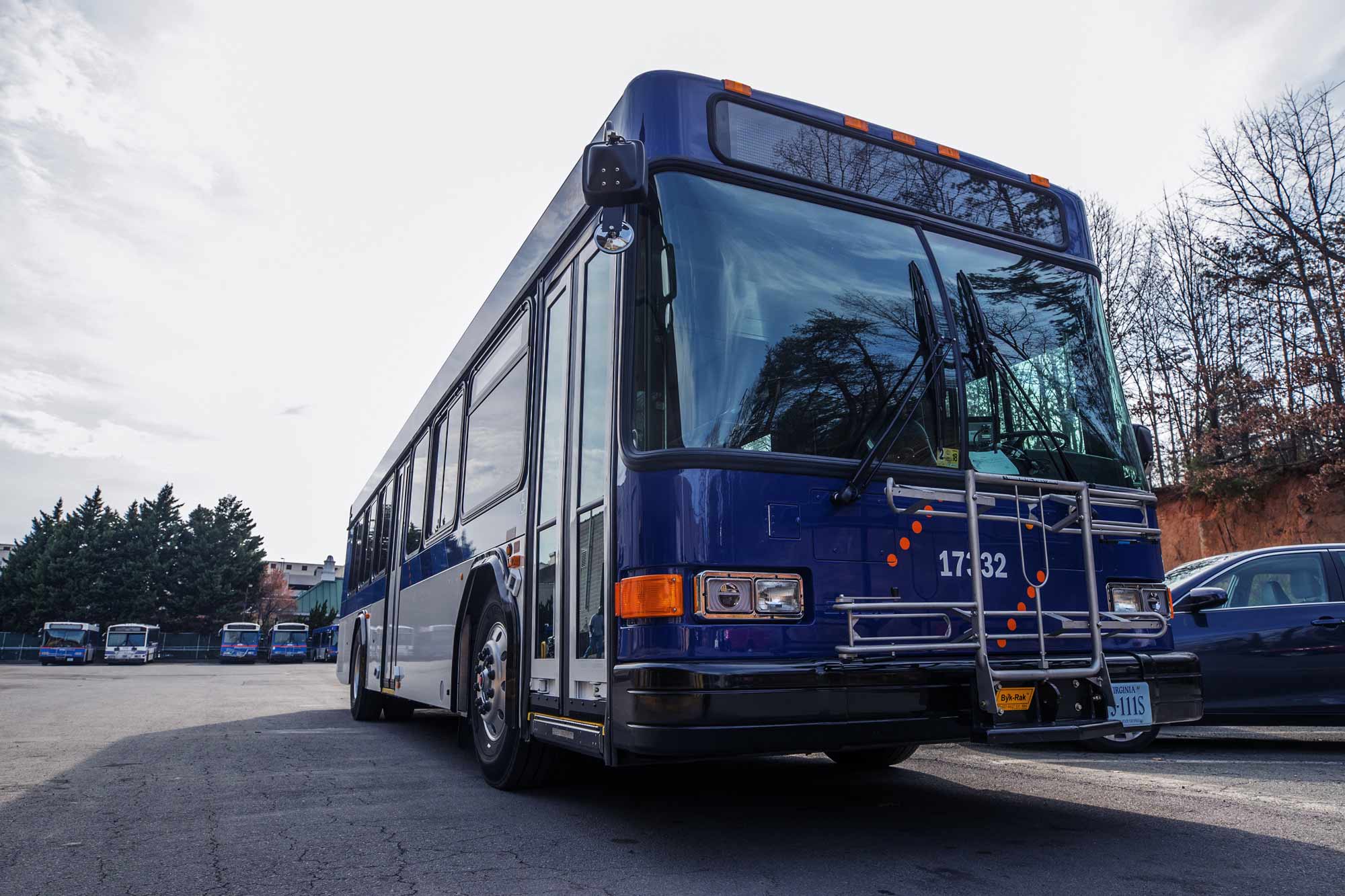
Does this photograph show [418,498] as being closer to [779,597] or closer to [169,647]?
[779,597]

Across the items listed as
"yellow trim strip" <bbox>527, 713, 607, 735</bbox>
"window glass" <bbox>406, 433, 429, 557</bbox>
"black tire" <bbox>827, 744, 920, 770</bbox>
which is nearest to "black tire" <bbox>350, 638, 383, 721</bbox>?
"window glass" <bbox>406, 433, 429, 557</bbox>

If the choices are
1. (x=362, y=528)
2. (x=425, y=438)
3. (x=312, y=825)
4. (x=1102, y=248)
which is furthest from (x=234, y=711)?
(x=1102, y=248)

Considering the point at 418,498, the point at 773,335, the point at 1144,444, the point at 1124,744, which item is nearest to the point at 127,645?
the point at 418,498

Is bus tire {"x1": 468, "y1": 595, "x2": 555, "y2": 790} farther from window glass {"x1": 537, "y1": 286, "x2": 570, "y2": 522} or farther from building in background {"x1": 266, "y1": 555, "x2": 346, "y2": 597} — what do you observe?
building in background {"x1": 266, "y1": 555, "x2": 346, "y2": 597}

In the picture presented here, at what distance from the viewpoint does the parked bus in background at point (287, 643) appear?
57.9 m

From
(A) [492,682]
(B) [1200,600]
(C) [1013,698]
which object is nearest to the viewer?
(C) [1013,698]

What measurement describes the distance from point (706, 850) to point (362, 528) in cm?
955

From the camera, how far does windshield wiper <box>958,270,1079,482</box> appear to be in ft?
14.6

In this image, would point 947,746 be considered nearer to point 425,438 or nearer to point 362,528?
point 425,438

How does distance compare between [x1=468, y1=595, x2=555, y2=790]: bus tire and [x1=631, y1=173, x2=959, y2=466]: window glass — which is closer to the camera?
[x1=631, y1=173, x2=959, y2=466]: window glass

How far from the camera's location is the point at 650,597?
3.77 metres

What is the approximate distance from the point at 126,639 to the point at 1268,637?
5691cm

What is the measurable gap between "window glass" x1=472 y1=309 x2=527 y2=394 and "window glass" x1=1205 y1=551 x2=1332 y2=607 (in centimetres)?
588

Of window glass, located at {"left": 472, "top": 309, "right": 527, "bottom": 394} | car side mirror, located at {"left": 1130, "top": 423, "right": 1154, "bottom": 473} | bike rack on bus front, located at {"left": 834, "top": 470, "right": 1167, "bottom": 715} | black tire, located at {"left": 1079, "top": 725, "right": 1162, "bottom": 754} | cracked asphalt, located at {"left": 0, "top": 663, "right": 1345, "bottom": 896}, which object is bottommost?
cracked asphalt, located at {"left": 0, "top": 663, "right": 1345, "bottom": 896}
